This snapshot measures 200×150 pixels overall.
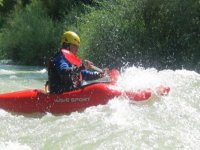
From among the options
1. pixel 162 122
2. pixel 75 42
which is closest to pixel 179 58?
pixel 75 42

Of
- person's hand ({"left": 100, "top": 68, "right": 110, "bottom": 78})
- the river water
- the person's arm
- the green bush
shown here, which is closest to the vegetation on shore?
the green bush

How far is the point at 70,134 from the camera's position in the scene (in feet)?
22.6

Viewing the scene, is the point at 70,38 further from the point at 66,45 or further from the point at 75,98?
the point at 75,98

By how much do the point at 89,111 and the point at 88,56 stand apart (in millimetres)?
10541

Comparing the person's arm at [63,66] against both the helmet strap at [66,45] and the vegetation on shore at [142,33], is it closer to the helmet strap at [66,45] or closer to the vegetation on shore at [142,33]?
the helmet strap at [66,45]

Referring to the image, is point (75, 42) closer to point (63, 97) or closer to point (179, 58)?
point (63, 97)

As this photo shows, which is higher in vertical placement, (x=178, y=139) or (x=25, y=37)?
(x=25, y=37)

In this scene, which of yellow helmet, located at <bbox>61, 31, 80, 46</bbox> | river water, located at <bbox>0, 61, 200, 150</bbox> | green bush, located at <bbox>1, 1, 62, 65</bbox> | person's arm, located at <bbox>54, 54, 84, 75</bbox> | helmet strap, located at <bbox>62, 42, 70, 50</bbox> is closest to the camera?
river water, located at <bbox>0, 61, 200, 150</bbox>

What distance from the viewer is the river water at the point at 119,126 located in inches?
253

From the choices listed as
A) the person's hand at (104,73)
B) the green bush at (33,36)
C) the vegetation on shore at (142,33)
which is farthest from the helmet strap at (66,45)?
the green bush at (33,36)

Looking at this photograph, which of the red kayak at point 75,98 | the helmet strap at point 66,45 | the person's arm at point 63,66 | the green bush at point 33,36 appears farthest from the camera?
the green bush at point 33,36

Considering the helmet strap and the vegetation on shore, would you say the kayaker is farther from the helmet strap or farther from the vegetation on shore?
the vegetation on shore

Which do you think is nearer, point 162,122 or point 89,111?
point 162,122

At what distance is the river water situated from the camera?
6.42 metres
